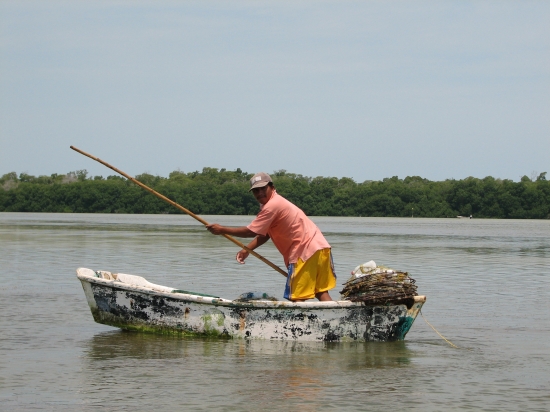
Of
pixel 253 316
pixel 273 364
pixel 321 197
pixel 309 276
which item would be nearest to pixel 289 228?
pixel 309 276

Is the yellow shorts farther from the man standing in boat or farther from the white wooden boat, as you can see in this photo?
the white wooden boat

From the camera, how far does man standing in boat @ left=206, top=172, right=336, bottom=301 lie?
962 cm

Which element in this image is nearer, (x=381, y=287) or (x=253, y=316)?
(x=381, y=287)

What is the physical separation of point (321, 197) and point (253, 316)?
11018 cm

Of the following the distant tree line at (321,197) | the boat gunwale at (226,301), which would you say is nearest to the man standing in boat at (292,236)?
Answer: the boat gunwale at (226,301)

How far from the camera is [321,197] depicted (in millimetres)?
119938

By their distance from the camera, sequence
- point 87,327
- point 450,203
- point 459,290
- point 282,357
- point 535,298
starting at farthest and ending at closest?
A: point 450,203 → point 459,290 → point 535,298 → point 87,327 → point 282,357

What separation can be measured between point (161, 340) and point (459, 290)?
7816 mm

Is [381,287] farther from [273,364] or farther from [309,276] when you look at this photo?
[273,364]

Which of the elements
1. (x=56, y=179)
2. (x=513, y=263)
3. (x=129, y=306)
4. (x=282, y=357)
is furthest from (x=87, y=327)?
(x=56, y=179)

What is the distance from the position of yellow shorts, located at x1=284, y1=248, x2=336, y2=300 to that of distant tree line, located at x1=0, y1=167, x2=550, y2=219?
100m

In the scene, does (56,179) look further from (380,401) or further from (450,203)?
(380,401)

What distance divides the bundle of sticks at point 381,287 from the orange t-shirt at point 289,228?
1.79 ft

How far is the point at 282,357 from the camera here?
9.29 metres
